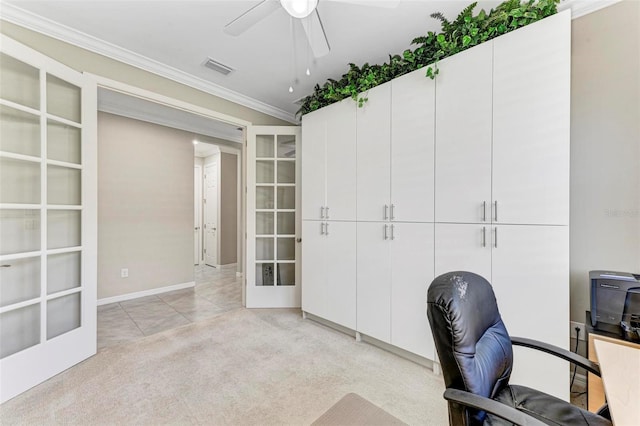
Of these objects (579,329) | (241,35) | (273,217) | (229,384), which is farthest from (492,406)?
(273,217)

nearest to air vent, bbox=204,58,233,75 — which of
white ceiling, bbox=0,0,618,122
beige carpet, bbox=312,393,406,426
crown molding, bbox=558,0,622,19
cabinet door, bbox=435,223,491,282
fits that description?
white ceiling, bbox=0,0,618,122

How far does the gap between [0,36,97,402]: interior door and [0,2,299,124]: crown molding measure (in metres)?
0.27

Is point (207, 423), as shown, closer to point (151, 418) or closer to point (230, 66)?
point (151, 418)

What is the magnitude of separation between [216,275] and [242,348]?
3.28 m

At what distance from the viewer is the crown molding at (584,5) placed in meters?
1.77

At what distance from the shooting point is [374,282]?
2475mm

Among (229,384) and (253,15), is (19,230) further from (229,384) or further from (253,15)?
(253,15)

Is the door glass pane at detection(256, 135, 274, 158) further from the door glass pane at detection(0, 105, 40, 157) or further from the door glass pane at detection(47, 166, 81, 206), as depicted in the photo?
the door glass pane at detection(0, 105, 40, 157)

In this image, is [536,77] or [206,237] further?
[206,237]

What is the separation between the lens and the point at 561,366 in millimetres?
1642

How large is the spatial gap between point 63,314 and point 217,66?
2.61 metres

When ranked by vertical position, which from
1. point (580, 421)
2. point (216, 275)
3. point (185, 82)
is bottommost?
point (216, 275)

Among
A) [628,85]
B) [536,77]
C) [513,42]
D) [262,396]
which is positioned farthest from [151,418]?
[628,85]

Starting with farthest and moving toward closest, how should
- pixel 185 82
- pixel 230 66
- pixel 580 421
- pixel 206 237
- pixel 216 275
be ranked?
pixel 206 237 → pixel 216 275 → pixel 185 82 → pixel 230 66 → pixel 580 421
